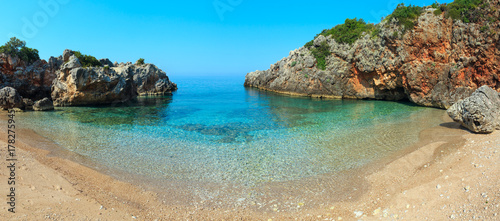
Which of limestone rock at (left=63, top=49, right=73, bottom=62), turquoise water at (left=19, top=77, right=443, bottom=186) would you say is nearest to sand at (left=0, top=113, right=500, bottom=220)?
turquoise water at (left=19, top=77, right=443, bottom=186)

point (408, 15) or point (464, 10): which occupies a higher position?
point (408, 15)

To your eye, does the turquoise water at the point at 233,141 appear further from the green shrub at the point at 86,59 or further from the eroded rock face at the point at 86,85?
the green shrub at the point at 86,59

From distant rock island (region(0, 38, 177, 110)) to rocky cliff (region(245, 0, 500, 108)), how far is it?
34322mm

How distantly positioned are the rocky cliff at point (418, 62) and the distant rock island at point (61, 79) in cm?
3432

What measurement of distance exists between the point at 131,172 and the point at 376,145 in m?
14.9

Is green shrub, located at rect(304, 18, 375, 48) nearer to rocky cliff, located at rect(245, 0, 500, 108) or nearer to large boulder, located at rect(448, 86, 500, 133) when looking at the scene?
rocky cliff, located at rect(245, 0, 500, 108)

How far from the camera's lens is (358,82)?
45312 millimetres

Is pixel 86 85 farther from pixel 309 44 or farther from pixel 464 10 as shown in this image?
pixel 464 10

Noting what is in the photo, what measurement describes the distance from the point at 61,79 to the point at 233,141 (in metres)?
31.1

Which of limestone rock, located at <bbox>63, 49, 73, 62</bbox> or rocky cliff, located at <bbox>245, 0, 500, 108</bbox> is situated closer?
rocky cliff, located at <bbox>245, 0, 500, 108</bbox>

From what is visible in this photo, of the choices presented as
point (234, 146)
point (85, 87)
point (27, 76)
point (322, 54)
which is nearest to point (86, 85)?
point (85, 87)

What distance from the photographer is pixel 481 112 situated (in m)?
15.9

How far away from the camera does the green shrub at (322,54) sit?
1938 inches

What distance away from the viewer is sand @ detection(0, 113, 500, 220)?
7984 millimetres
